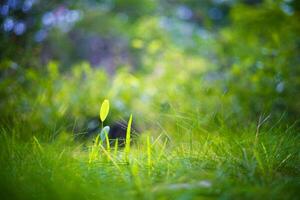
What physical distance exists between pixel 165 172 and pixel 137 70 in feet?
15.1

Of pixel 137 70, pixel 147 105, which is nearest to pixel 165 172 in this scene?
pixel 147 105

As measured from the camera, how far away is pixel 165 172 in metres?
1.13

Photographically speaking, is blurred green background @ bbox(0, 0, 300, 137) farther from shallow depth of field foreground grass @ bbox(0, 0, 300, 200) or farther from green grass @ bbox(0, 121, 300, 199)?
green grass @ bbox(0, 121, 300, 199)

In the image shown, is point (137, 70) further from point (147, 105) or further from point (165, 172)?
point (165, 172)

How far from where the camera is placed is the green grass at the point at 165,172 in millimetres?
929

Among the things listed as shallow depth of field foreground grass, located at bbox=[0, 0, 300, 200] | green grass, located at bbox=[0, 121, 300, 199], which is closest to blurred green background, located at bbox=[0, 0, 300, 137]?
shallow depth of field foreground grass, located at bbox=[0, 0, 300, 200]

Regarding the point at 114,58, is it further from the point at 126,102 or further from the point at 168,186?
the point at 168,186

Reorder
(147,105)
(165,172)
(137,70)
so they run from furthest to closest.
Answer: (137,70)
(147,105)
(165,172)

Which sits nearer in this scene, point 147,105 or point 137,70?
point 147,105

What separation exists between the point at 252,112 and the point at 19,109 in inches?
72.1

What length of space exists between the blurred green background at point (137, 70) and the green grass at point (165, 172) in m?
0.22

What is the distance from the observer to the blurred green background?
2408 mm

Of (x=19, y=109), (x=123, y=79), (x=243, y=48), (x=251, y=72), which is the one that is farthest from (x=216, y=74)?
(x=19, y=109)

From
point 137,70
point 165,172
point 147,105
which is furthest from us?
point 137,70
